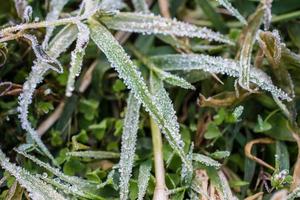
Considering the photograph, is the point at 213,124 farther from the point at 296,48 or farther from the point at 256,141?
the point at 296,48

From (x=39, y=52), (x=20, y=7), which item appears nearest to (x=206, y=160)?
(x=39, y=52)

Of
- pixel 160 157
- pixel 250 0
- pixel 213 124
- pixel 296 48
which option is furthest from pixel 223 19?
pixel 160 157

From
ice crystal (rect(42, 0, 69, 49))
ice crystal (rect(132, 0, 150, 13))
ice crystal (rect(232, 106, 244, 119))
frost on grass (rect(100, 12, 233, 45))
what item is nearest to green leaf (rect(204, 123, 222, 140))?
ice crystal (rect(232, 106, 244, 119))

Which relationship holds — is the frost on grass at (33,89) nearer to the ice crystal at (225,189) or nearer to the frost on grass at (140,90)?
the frost on grass at (140,90)

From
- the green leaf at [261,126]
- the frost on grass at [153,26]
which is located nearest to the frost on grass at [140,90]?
the frost on grass at [153,26]

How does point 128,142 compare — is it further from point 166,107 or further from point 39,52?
point 39,52
